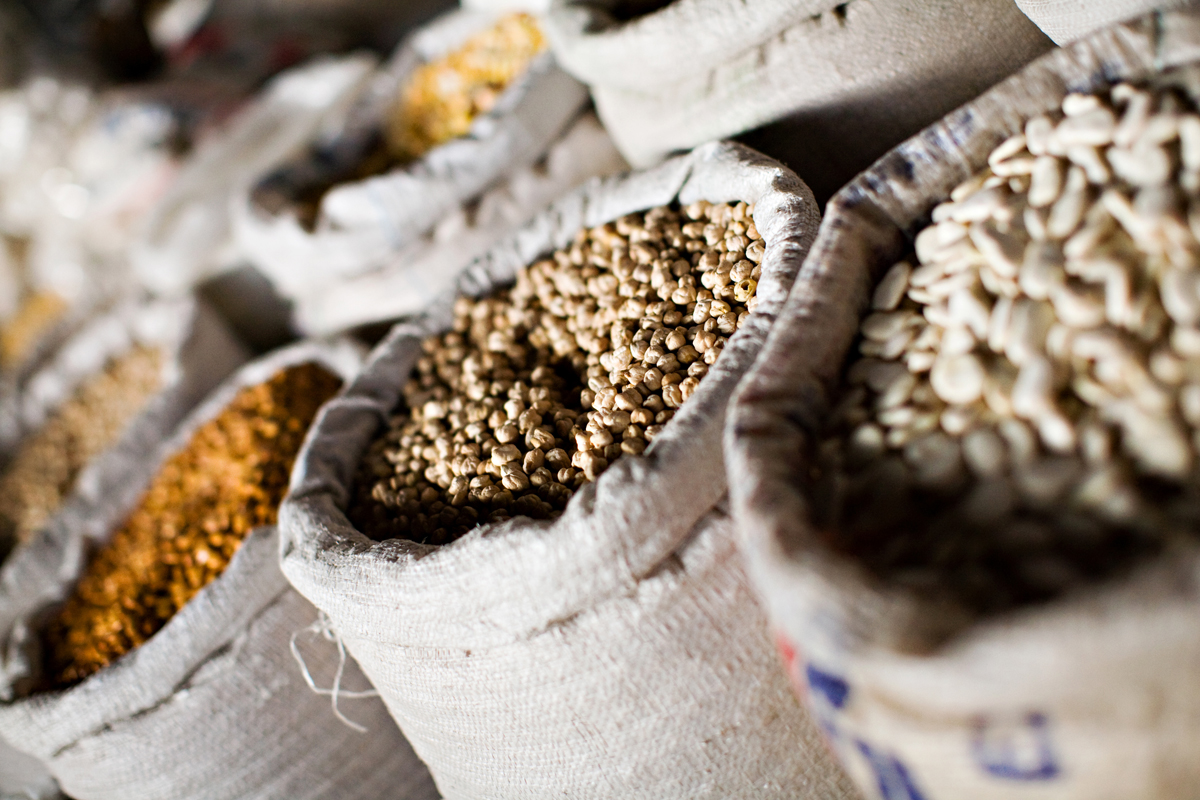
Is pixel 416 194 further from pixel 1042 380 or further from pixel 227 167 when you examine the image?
pixel 1042 380

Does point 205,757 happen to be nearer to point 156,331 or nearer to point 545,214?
point 545,214

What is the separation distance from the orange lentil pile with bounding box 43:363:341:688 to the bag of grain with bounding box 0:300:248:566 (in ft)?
0.92

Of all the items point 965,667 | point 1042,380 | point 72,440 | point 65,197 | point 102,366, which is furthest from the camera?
point 65,197

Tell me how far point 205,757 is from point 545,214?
1070 mm

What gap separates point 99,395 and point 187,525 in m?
0.99

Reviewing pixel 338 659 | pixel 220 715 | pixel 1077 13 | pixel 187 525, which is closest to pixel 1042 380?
pixel 1077 13

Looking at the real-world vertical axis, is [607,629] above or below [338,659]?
above

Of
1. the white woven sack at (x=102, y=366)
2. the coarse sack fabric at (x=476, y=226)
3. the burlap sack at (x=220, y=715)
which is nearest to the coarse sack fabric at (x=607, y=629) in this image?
the burlap sack at (x=220, y=715)

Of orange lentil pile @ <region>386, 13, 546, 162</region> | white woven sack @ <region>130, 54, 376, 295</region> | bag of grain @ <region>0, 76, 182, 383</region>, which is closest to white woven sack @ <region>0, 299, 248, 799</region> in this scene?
white woven sack @ <region>130, 54, 376, 295</region>

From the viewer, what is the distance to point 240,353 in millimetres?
2043

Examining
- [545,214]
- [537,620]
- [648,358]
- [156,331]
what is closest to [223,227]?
[156,331]

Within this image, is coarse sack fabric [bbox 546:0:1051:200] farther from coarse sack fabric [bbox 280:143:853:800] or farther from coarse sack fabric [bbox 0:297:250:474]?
coarse sack fabric [bbox 0:297:250:474]

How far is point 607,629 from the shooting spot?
802mm

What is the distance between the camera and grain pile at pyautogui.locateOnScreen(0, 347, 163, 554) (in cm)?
196
